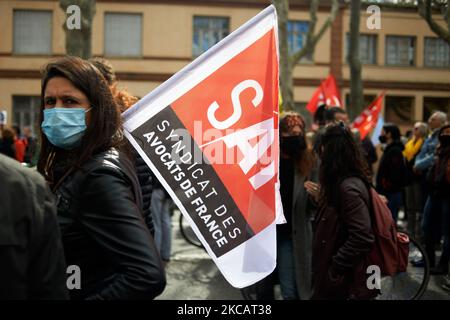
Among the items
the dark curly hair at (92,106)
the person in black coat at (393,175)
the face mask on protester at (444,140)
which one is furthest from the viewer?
the person in black coat at (393,175)

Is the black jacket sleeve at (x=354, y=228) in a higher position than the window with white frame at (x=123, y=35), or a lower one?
lower

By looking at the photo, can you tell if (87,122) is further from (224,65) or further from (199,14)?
(199,14)

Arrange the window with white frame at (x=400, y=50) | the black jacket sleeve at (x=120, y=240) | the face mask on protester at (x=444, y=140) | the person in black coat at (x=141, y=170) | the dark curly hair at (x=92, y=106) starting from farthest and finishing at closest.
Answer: the window with white frame at (x=400, y=50) → the face mask on protester at (x=444, y=140) → the person in black coat at (x=141, y=170) → the dark curly hair at (x=92, y=106) → the black jacket sleeve at (x=120, y=240)

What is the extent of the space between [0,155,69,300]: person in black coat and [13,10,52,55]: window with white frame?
79.9 ft

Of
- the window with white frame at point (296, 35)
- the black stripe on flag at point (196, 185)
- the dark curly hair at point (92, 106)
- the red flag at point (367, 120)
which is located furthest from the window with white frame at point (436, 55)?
the dark curly hair at point (92, 106)

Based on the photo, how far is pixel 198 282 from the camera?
6086 millimetres

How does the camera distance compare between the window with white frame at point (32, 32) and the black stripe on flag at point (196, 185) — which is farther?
the window with white frame at point (32, 32)

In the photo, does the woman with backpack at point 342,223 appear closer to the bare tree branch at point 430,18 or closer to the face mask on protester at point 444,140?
the face mask on protester at point 444,140

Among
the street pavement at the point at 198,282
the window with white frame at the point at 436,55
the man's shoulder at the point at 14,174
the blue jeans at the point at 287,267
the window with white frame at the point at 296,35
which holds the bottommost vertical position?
the street pavement at the point at 198,282

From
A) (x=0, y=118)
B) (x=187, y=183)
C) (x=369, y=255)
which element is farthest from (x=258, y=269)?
(x=0, y=118)

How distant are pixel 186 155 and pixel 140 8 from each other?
23.4 meters

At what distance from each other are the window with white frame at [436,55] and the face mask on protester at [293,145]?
23206 millimetres

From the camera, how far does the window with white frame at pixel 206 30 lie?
25.1m

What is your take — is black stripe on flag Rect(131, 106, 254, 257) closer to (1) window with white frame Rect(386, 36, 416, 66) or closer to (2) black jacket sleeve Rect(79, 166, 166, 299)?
(2) black jacket sleeve Rect(79, 166, 166, 299)
